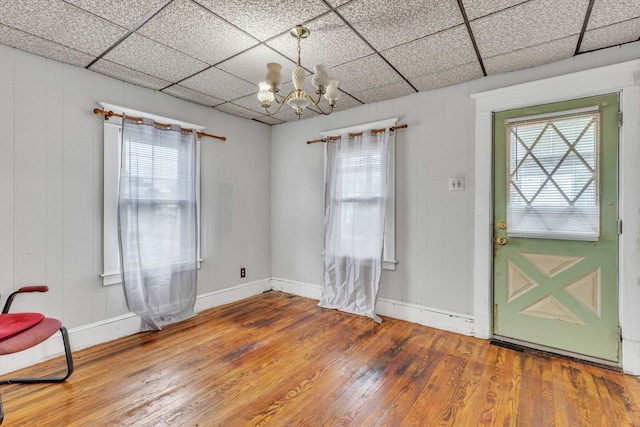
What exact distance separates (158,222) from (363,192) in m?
2.19

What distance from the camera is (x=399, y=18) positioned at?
194 centimetres

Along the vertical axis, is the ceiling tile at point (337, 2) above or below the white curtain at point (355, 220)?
above

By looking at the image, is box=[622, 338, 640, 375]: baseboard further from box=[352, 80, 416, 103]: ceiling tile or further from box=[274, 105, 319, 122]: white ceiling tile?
box=[274, 105, 319, 122]: white ceiling tile

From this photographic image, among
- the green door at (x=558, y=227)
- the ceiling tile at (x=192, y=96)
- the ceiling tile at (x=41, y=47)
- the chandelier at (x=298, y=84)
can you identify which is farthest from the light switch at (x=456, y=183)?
the ceiling tile at (x=41, y=47)

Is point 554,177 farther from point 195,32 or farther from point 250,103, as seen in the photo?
point 250,103

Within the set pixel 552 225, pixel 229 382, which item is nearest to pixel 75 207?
pixel 229 382

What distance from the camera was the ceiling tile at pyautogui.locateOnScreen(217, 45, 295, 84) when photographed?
2379mm

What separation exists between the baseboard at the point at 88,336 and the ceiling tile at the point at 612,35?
418 centimetres

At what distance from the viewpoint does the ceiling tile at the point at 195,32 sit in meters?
1.88

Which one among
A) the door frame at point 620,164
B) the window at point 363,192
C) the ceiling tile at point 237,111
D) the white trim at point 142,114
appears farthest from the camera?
the ceiling tile at point 237,111

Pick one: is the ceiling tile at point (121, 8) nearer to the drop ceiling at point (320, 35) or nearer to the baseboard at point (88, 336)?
the drop ceiling at point (320, 35)

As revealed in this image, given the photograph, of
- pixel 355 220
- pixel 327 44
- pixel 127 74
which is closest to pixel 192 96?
pixel 127 74

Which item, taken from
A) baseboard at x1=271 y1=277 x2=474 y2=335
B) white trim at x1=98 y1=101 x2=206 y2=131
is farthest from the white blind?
white trim at x1=98 y1=101 x2=206 y2=131

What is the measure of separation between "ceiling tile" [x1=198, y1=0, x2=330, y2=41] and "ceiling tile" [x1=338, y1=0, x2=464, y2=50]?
0.69 ft
